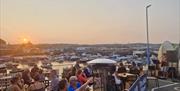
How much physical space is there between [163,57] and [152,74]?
5.39 feet

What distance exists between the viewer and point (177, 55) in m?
17.2

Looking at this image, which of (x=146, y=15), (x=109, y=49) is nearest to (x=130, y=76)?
(x=146, y=15)

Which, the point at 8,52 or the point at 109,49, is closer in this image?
the point at 8,52

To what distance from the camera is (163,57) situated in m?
18.6

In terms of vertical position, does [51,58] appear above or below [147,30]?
below

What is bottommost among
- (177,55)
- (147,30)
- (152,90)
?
(152,90)

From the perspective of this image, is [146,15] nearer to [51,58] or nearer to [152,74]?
[152,74]

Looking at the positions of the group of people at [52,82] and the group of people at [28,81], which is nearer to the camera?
the group of people at [52,82]

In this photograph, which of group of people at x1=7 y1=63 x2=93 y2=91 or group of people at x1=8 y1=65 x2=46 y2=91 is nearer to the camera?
group of people at x1=7 y1=63 x2=93 y2=91

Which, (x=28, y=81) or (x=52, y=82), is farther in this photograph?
(x=28, y=81)

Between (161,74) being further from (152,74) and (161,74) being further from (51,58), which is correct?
(51,58)

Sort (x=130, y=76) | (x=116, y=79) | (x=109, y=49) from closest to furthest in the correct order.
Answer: (x=116, y=79)
(x=130, y=76)
(x=109, y=49)

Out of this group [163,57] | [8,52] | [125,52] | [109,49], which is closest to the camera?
[163,57]

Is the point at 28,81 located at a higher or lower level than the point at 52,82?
lower
